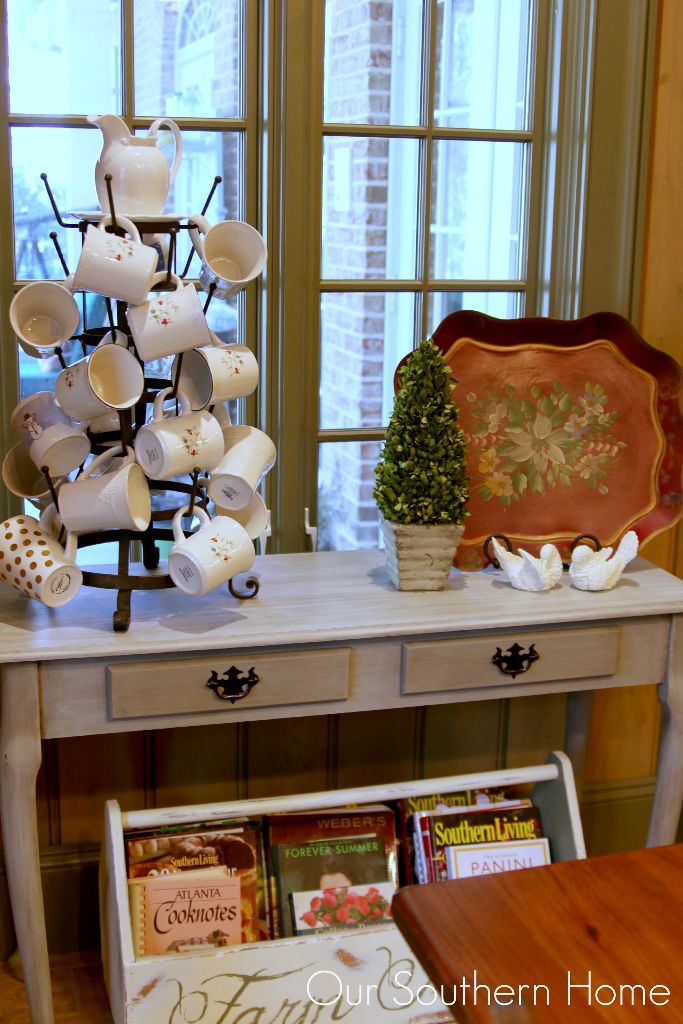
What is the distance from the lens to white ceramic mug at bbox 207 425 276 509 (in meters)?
2.12

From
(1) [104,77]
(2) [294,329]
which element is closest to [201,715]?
(2) [294,329]

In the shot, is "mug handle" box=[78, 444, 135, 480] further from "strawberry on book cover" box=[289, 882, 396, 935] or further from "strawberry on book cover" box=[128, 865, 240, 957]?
"strawberry on book cover" box=[289, 882, 396, 935]

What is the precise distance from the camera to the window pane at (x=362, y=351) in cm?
257

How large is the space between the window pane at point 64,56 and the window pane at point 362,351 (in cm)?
64

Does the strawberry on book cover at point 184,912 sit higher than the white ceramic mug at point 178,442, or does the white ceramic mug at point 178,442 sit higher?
the white ceramic mug at point 178,442

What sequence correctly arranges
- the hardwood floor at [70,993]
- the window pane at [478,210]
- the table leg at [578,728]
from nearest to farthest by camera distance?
1. the hardwood floor at [70,993]
2. the window pane at [478,210]
3. the table leg at [578,728]

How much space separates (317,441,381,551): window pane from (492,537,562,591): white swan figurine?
1.44 feet

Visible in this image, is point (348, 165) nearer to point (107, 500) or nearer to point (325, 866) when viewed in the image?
point (107, 500)

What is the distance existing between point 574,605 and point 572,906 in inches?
41.4

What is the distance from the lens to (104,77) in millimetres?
2342

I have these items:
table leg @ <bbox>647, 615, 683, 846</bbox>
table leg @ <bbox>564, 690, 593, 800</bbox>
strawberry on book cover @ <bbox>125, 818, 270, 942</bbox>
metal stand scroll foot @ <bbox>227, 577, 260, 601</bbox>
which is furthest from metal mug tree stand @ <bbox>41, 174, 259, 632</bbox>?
table leg @ <bbox>564, 690, 593, 800</bbox>

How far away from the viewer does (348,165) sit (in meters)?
2.51

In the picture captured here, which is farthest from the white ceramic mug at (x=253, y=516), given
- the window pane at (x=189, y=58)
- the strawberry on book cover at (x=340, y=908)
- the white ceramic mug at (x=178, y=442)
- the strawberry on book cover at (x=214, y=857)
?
the window pane at (x=189, y=58)

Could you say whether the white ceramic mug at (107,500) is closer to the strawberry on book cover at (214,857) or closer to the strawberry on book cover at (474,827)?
the strawberry on book cover at (214,857)
